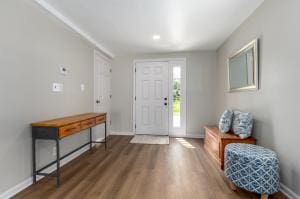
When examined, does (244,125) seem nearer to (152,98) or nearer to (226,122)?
(226,122)

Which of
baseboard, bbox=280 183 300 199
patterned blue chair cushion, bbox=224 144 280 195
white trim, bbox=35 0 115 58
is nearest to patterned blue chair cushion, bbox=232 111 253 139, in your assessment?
patterned blue chair cushion, bbox=224 144 280 195

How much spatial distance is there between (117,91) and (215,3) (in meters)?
3.51

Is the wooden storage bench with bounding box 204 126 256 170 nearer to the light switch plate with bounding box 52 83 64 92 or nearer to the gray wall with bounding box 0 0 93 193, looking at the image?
the gray wall with bounding box 0 0 93 193

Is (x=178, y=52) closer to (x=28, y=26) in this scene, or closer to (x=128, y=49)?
(x=128, y=49)

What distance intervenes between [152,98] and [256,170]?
342 centimetres

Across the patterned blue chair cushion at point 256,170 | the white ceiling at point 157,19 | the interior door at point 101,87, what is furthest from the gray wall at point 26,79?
the patterned blue chair cushion at point 256,170

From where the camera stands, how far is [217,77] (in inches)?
181

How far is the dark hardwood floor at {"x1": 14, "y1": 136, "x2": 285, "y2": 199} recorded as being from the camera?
1980 millimetres

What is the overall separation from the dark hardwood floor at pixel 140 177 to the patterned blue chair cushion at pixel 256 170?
0.25 metres

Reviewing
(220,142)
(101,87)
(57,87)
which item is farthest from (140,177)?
(101,87)

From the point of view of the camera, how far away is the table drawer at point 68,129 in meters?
2.18

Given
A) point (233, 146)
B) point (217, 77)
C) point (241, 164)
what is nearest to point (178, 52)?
point (217, 77)

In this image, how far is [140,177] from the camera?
7.88 feet

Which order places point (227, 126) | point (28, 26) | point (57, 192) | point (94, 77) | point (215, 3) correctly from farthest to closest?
point (94, 77), point (227, 126), point (215, 3), point (28, 26), point (57, 192)
